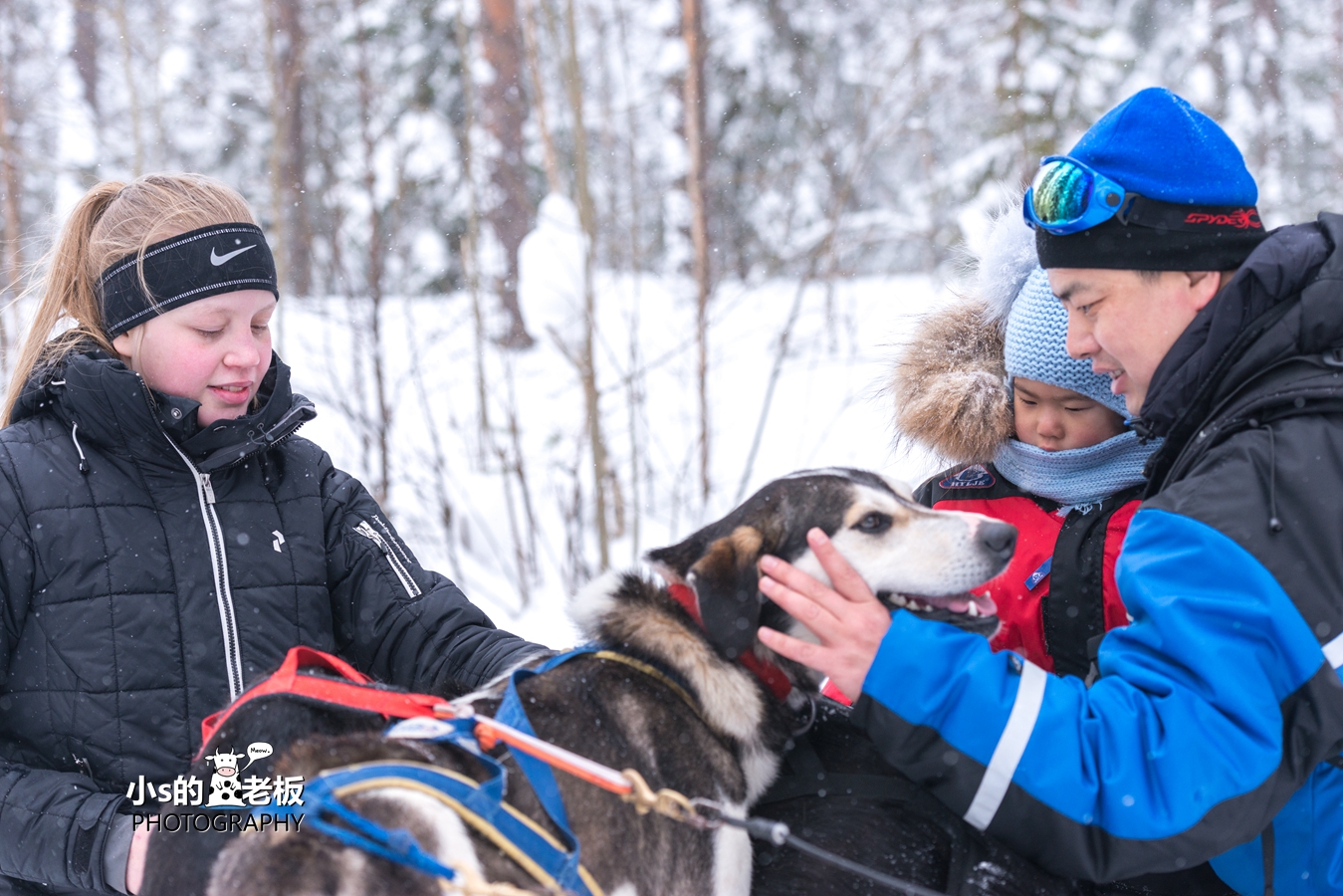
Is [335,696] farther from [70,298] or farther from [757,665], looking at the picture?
[70,298]

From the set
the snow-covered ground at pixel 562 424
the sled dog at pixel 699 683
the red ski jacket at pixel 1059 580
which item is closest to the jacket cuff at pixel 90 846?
the sled dog at pixel 699 683

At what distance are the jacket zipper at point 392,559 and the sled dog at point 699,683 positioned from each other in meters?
0.57

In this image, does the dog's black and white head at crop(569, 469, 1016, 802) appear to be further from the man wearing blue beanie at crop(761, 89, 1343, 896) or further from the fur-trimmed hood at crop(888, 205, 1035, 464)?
the fur-trimmed hood at crop(888, 205, 1035, 464)

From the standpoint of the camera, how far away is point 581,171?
5.88m

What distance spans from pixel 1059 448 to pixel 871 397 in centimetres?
73

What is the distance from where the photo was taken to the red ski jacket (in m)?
2.36

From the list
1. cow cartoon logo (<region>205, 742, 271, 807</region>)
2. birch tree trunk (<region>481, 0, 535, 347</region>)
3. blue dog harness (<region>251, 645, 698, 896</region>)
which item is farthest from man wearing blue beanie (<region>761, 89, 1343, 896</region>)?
birch tree trunk (<region>481, 0, 535, 347</region>)

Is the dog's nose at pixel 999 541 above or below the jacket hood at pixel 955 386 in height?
below

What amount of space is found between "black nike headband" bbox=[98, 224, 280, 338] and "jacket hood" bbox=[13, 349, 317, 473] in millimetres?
139

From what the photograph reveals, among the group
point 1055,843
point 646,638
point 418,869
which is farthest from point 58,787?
point 1055,843

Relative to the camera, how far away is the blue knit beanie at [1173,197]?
6.44ft

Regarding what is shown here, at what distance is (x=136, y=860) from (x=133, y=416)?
3.41 ft

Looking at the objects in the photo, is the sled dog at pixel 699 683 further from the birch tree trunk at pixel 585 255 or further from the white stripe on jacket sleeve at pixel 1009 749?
the birch tree trunk at pixel 585 255

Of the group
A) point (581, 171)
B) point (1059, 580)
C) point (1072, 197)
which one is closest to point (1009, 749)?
point (1059, 580)
